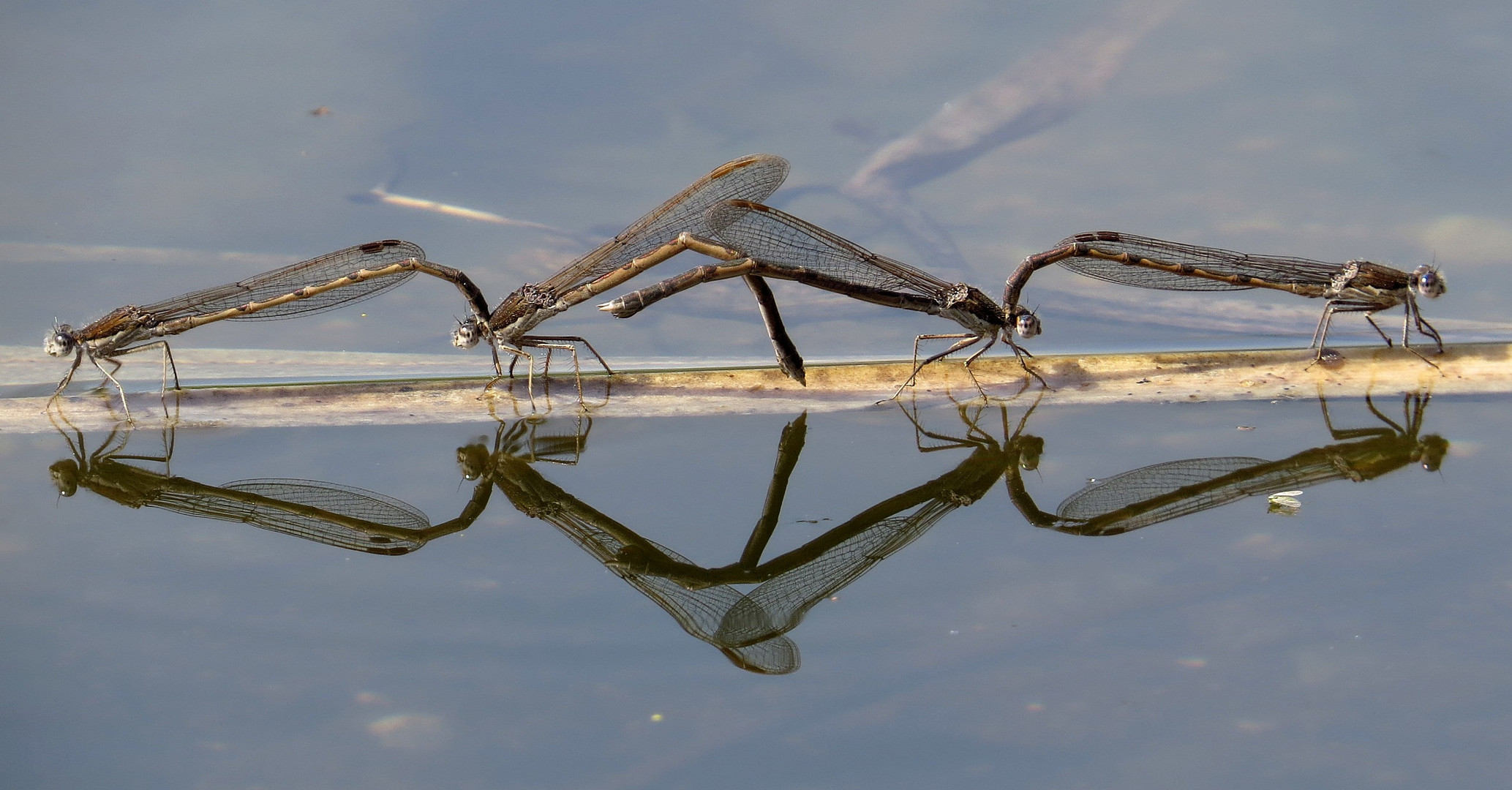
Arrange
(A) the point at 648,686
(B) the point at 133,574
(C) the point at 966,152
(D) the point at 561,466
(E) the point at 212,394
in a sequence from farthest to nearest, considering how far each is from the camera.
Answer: (C) the point at 966,152 → (E) the point at 212,394 → (D) the point at 561,466 → (B) the point at 133,574 → (A) the point at 648,686

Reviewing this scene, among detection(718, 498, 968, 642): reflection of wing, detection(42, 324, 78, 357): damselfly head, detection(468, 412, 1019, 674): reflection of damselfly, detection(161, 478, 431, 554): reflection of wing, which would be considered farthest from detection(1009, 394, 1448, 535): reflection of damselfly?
detection(42, 324, 78, 357): damselfly head

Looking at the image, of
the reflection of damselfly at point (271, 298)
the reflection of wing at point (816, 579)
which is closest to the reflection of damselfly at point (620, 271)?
the reflection of damselfly at point (271, 298)

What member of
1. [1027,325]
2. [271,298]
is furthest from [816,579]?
[271,298]

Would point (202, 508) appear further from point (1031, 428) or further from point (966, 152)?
point (966, 152)

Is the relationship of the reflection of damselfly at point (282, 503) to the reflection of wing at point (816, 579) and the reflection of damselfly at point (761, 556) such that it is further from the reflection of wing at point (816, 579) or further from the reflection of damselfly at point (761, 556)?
the reflection of wing at point (816, 579)

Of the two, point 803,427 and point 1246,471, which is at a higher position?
point 803,427

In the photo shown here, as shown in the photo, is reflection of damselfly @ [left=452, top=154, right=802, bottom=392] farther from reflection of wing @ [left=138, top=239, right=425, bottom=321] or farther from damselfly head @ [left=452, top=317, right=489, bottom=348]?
reflection of wing @ [left=138, top=239, right=425, bottom=321]

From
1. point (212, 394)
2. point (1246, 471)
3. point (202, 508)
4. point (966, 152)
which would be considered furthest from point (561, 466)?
point (966, 152)
